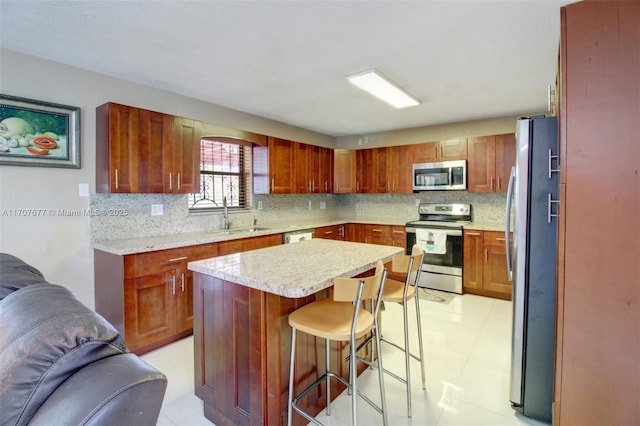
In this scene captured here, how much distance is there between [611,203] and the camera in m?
1.43

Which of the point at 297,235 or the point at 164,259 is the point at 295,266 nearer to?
the point at 164,259

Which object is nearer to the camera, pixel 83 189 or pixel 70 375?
pixel 70 375

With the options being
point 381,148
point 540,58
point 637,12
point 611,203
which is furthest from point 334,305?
point 381,148

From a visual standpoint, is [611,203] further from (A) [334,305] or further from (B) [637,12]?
(A) [334,305]

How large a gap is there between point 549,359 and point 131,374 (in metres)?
2.18

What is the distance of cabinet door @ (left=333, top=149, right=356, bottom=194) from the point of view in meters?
5.39

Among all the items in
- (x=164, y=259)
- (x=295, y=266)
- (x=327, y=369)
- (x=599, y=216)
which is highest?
(x=599, y=216)

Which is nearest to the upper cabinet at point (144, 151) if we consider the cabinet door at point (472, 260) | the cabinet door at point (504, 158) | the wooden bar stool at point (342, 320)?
Answer: the wooden bar stool at point (342, 320)

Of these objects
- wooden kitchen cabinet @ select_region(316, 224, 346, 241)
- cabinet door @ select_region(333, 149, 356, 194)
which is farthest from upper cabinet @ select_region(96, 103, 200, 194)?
cabinet door @ select_region(333, 149, 356, 194)

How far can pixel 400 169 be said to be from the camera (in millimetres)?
4926

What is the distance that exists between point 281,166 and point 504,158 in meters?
2.97

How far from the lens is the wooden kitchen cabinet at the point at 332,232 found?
15.0 feet

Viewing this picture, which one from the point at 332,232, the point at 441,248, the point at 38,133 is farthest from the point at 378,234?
the point at 38,133

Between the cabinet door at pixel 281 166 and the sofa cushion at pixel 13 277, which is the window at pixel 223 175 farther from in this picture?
the sofa cushion at pixel 13 277
